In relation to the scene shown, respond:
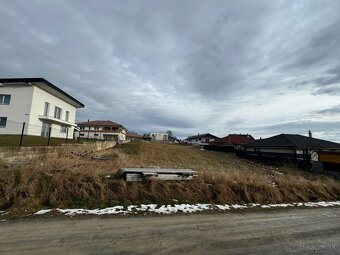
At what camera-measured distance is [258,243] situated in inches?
181

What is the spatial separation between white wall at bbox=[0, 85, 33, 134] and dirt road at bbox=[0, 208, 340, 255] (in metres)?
25.3

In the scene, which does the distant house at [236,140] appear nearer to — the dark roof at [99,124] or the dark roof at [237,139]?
the dark roof at [237,139]

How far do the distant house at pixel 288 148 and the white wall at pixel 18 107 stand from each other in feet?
109

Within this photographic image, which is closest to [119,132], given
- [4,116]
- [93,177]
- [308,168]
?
[4,116]

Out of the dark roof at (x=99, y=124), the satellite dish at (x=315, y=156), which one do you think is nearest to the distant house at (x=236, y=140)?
the dark roof at (x=99, y=124)

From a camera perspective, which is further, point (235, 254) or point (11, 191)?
point (11, 191)

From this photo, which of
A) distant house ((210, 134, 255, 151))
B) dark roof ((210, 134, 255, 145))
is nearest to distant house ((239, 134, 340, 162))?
distant house ((210, 134, 255, 151))

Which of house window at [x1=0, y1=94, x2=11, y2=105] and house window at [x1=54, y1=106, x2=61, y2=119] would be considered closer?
house window at [x1=0, y1=94, x2=11, y2=105]

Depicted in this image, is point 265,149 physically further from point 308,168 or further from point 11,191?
point 11,191

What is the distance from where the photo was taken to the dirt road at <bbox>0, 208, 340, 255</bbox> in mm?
4098

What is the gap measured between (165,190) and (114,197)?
1854 millimetres

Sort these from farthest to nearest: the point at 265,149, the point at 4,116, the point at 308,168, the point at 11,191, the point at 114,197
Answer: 1. the point at 265,149
2. the point at 4,116
3. the point at 308,168
4. the point at 114,197
5. the point at 11,191

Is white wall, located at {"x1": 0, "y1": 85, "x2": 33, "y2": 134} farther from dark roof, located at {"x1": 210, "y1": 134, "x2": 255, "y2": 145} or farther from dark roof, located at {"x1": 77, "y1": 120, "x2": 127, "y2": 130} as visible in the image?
dark roof, located at {"x1": 210, "y1": 134, "x2": 255, "y2": 145}

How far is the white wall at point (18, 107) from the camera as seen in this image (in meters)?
26.0
